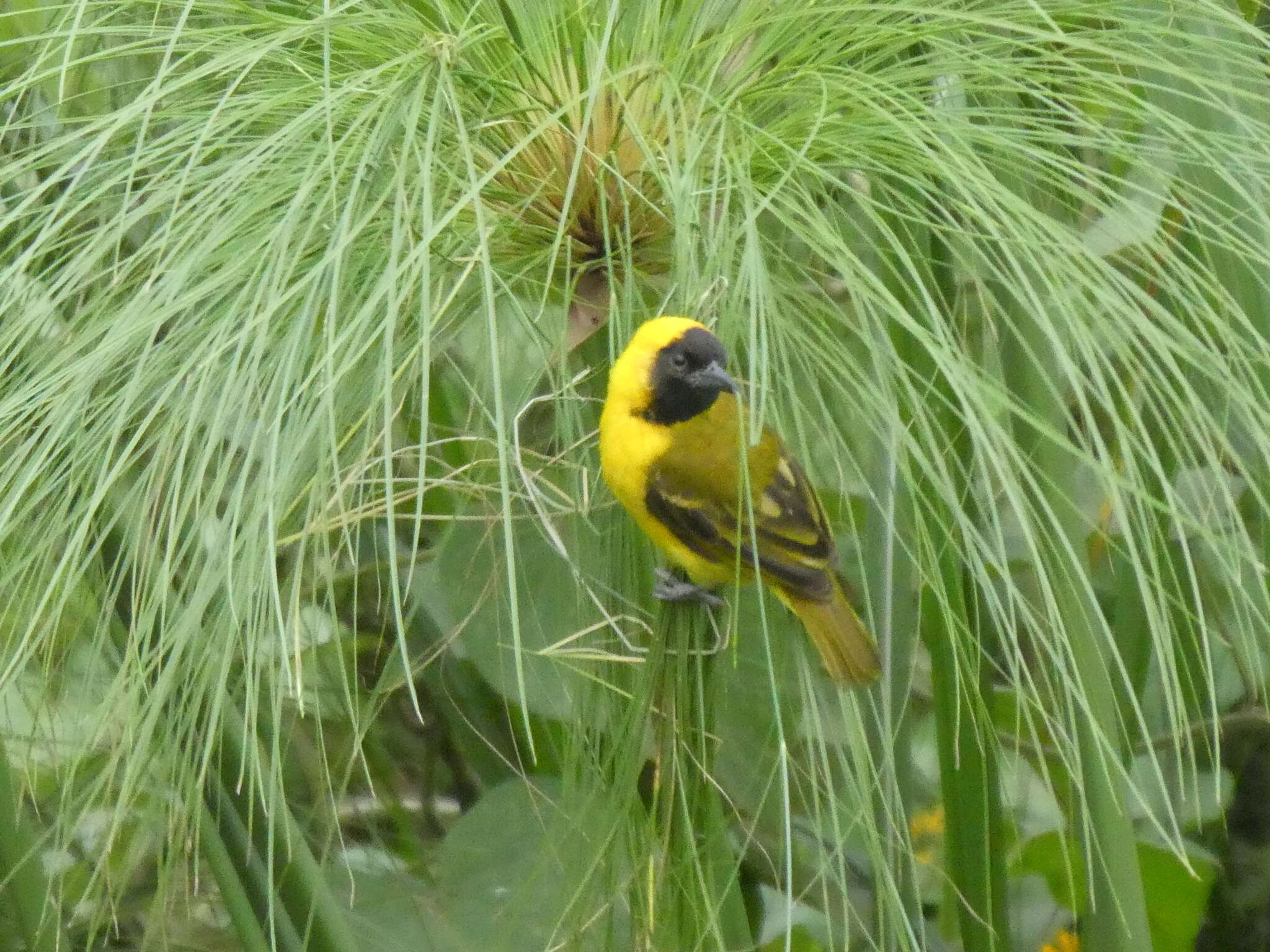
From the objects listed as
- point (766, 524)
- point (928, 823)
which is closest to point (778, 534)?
point (766, 524)

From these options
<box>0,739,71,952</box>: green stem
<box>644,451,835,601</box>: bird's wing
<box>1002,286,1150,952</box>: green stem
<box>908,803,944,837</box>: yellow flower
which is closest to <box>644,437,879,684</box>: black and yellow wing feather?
→ <box>644,451,835,601</box>: bird's wing

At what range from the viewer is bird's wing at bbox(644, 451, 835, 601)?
923mm

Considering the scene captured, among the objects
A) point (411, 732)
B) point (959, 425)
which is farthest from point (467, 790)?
point (959, 425)

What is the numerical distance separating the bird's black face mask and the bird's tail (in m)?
0.16

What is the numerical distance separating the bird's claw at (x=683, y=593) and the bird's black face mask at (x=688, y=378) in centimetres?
12

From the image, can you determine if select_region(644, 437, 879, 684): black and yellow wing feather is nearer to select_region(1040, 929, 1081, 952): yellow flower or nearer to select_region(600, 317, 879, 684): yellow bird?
A: select_region(600, 317, 879, 684): yellow bird

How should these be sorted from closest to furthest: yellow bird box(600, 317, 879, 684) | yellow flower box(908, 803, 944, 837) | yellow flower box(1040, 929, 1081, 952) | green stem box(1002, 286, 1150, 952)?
green stem box(1002, 286, 1150, 952) → yellow bird box(600, 317, 879, 684) → yellow flower box(1040, 929, 1081, 952) → yellow flower box(908, 803, 944, 837)

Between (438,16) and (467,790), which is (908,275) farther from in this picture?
(467,790)

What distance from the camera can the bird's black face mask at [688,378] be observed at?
807mm

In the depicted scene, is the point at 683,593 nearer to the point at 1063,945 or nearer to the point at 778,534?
the point at 778,534

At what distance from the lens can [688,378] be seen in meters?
0.92

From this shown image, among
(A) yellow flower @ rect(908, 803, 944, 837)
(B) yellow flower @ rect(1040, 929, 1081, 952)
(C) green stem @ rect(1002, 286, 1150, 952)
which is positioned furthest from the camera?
(A) yellow flower @ rect(908, 803, 944, 837)

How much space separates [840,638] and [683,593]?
15cm

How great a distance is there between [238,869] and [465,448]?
0.44 m
